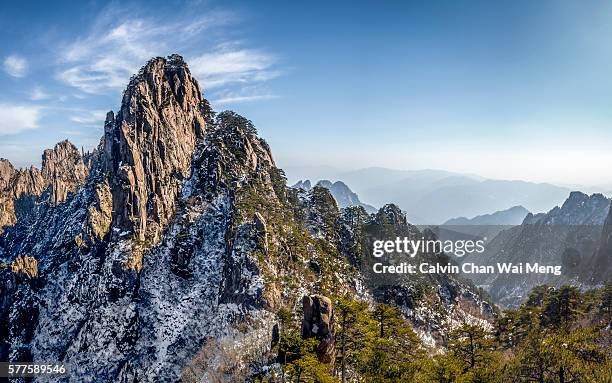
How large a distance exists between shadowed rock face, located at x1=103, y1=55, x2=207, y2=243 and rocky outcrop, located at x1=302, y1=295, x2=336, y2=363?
230 feet

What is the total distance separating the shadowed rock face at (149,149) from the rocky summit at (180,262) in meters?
0.38

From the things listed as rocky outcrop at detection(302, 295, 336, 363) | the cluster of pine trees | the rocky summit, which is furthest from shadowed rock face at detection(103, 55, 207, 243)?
rocky outcrop at detection(302, 295, 336, 363)

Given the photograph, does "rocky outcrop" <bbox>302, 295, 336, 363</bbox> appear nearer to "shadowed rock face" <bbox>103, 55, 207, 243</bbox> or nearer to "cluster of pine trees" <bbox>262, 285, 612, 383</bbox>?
"cluster of pine trees" <bbox>262, 285, 612, 383</bbox>

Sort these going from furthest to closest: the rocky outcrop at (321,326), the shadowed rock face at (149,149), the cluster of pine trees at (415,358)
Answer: the shadowed rock face at (149,149), the rocky outcrop at (321,326), the cluster of pine trees at (415,358)

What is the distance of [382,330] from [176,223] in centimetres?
7486

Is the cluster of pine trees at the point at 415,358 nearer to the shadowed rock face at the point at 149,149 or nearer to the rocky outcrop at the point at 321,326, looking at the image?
the rocky outcrop at the point at 321,326

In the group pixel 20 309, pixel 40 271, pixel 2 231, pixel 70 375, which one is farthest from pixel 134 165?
pixel 2 231

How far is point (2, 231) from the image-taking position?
185 meters

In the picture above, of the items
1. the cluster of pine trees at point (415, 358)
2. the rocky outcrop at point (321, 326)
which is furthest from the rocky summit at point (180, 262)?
the cluster of pine trees at point (415, 358)

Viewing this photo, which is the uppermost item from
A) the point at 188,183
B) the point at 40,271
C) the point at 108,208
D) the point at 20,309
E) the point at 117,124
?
the point at 117,124

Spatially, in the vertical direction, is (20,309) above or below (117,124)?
below

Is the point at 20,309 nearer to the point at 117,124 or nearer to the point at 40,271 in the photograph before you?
the point at 40,271

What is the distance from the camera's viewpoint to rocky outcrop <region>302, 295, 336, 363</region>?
4556 centimetres

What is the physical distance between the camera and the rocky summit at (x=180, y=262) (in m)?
83.8
